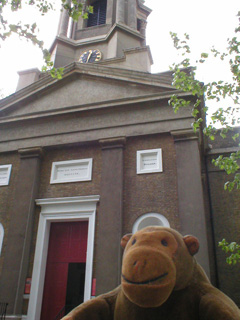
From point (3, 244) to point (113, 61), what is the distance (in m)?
10.2

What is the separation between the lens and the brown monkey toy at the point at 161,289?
3.06 meters

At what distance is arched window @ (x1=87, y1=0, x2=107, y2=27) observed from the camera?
19703mm

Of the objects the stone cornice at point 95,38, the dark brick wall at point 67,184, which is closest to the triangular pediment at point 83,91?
the dark brick wall at point 67,184

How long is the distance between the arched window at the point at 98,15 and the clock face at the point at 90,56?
11.0 ft

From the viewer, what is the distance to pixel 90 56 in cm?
1719

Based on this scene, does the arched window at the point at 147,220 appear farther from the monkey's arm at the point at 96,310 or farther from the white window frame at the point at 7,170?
the monkey's arm at the point at 96,310

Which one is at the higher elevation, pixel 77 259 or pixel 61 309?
pixel 77 259

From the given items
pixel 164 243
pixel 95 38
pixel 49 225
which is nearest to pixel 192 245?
pixel 164 243

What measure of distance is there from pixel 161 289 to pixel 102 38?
17.1 meters

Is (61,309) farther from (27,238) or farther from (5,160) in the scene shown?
(5,160)

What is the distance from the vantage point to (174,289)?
3.42m

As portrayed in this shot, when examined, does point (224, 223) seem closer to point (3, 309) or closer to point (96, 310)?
point (3, 309)

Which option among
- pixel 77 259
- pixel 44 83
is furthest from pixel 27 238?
pixel 44 83

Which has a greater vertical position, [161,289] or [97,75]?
[97,75]
